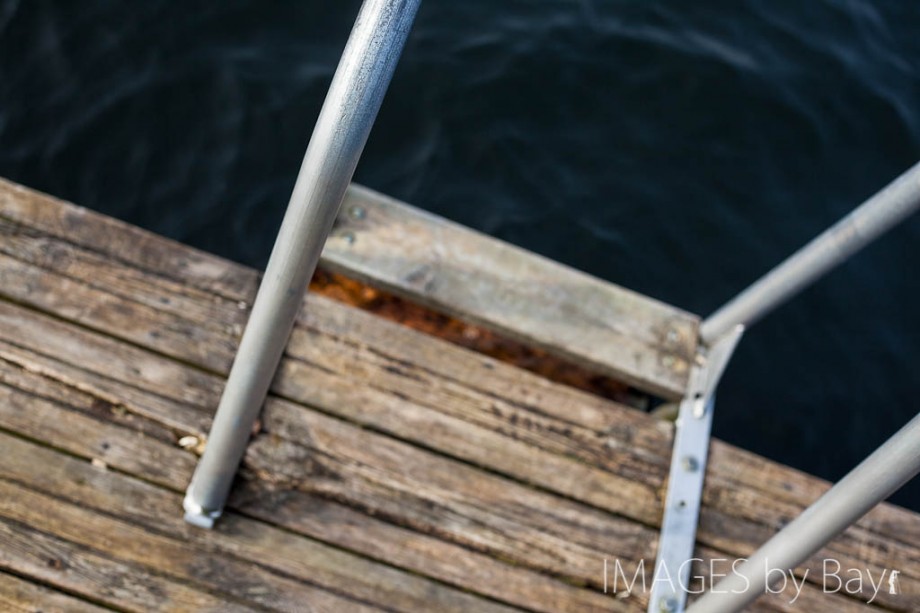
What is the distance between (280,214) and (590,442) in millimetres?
1886

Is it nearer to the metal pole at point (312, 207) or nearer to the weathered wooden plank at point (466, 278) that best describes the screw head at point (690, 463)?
the weathered wooden plank at point (466, 278)

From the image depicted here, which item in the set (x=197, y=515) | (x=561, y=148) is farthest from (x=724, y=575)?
(x=561, y=148)

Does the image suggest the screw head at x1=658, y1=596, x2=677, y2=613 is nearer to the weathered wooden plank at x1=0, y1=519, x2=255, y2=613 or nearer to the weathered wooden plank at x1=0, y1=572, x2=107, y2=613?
the weathered wooden plank at x1=0, y1=519, x2=255, y2=613

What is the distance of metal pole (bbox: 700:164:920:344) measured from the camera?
2205 mm

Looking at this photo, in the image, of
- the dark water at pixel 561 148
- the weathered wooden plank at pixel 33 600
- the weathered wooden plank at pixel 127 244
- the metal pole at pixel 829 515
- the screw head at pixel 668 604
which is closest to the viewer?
the metal pole at pixel 829 515

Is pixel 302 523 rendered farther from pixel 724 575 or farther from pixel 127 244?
pixel 724 575

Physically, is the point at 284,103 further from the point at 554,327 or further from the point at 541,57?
the point at 554,327

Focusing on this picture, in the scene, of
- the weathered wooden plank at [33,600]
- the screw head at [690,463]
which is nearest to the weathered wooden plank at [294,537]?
the weathered wooden plank at [33,600]

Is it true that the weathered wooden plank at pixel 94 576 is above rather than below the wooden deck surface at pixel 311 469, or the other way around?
below

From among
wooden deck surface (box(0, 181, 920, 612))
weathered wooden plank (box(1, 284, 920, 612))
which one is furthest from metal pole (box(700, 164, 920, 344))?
weathered wooden plank (box(1, 284, 920, 612))

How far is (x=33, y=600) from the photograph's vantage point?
212cm

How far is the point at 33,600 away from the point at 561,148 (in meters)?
2.96

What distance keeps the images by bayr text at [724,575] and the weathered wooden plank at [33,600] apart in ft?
3.93

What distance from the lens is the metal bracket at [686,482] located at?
95.0 inches
